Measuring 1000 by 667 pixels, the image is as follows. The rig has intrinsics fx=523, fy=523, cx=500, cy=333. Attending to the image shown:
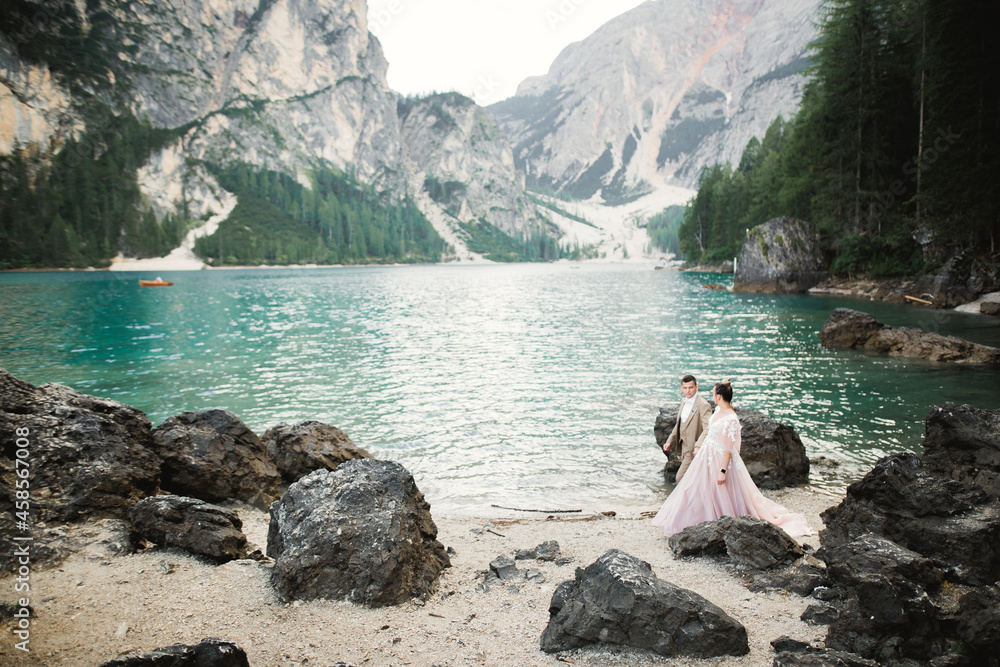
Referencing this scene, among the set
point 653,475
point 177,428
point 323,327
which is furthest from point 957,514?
point 323,327

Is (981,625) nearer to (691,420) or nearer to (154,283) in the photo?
(691,420)

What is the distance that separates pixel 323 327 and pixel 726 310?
34.7 meters

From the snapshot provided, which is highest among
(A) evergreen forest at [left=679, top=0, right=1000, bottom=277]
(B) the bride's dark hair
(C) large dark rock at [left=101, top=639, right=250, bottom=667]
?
(A) evergreen forest at [left=679, top=0, right=1000, bottom=277]

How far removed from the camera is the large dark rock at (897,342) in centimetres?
2297

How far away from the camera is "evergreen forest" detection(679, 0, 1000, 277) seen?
34750 mm

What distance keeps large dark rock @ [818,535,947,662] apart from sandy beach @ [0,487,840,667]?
0.41m

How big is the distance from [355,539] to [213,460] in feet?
15.6

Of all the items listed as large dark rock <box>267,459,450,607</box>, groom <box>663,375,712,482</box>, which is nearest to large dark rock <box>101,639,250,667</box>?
large dark rock <box>267,459,450,607</box>

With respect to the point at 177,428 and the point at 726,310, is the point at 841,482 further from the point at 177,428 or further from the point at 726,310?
the point at 726,310

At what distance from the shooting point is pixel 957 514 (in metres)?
6.31

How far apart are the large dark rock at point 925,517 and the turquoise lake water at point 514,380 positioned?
450 cm

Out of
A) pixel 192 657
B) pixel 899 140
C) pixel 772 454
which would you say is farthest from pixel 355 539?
pixel 899 140

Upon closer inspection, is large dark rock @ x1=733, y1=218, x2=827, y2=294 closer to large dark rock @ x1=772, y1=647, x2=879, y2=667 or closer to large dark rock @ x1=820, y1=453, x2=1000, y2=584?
large dark rock @ x1=820, y1=453, x2=1000, y2=584

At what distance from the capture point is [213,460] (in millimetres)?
9523
